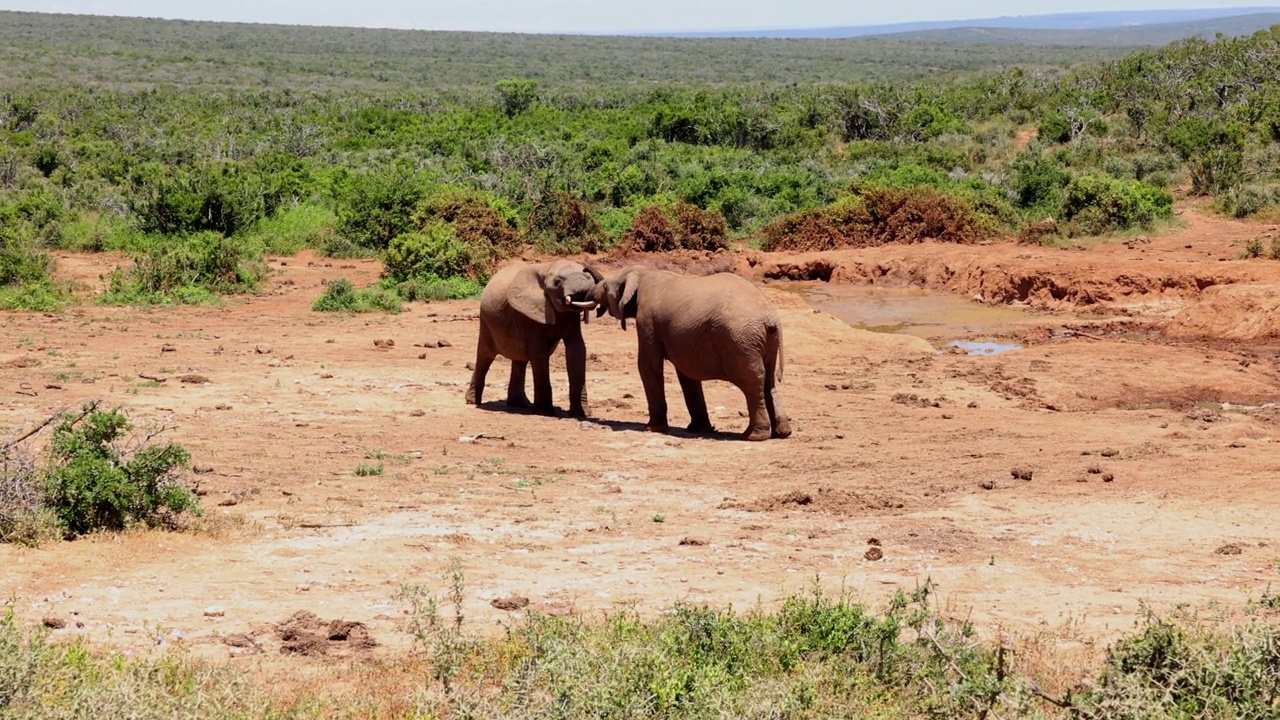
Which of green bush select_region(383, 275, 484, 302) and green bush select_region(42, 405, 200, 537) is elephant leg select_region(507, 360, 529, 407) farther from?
green bush select_region(383, 275, 484, 302)

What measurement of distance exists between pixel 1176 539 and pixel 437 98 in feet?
178

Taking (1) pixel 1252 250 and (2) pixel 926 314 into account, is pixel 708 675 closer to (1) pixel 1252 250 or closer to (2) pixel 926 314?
(2) pixel 926 314

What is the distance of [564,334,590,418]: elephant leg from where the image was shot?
1336 centimetres

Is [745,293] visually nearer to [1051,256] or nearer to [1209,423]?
[1209,423]

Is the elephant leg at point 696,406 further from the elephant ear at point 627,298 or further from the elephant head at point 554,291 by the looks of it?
the elephant head at point 554,291

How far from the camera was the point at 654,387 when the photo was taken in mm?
12688

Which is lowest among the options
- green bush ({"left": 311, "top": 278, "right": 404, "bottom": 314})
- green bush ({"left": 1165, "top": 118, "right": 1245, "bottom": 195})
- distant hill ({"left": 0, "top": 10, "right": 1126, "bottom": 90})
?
green bush ({"left": 311, "top": 278, "right": 404, "bottom": 314})

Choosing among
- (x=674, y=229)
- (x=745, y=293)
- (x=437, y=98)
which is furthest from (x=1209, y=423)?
(x=437, y=98)

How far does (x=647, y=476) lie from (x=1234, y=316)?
11631 millimetres

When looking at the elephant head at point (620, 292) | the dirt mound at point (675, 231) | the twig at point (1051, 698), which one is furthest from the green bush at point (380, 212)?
the twig at point (1051, 698)

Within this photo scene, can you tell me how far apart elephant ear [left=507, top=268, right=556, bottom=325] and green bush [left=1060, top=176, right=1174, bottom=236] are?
15935 millimetres

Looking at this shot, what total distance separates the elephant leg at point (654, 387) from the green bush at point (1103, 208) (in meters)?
15.8

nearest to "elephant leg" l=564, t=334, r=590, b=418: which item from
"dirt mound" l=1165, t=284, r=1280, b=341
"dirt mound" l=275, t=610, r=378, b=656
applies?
"dirt mound" l=275, t=610, r=378, b=656

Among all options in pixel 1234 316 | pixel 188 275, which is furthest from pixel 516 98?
pixel 1234 316
